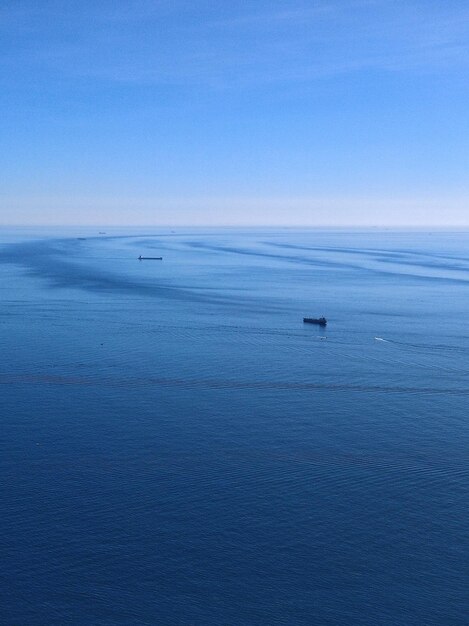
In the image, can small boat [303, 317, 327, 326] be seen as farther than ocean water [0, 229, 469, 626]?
Yes

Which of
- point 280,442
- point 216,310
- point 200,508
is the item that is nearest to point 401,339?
point 216,310

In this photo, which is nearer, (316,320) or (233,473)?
(233,473)

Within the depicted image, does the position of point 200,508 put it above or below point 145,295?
below

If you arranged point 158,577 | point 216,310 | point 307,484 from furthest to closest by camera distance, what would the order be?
point 216,310 → point 307,484 → point 158,577

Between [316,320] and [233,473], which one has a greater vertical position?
[316,320]

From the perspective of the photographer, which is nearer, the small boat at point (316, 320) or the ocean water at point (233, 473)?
the ocean water at point (233, 473)

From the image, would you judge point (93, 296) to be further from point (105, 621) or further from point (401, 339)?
point (105, 621)

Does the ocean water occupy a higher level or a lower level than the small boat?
lower

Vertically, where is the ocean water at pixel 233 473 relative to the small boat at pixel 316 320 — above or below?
below
